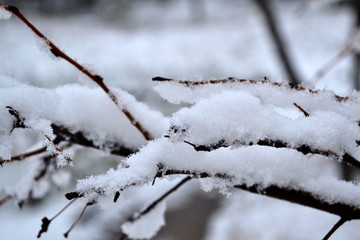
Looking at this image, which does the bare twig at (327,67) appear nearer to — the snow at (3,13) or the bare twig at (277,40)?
the snow at (3,13)

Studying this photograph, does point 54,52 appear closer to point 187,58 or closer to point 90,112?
point 90,112

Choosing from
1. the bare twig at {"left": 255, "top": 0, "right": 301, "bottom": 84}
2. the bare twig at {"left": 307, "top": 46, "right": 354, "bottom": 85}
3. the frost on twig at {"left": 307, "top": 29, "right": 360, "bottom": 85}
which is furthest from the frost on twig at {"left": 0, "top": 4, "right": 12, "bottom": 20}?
the bare twig at {"left": 255, "top": 0, "right": 301, "bottom": 84}

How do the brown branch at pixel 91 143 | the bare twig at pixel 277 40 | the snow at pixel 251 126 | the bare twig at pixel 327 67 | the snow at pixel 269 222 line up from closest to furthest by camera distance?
Answer: 1. the snow at pixel 251 126
2. the brown branch at pixel 91 143
3. the bare twig at pixel 327 67
4. the bare twig at pixel 277 40
5. the snow at pixel 269 222

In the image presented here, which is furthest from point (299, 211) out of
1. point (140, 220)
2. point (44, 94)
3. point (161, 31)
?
point (161, 31)

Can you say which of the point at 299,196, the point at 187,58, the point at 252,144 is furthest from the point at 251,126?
the point at 187,58

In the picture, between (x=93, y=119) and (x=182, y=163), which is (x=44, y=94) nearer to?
(x=93, y=119)

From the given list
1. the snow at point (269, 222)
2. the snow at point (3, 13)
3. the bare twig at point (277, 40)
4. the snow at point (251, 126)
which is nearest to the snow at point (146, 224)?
the snow at point (251, 126)
